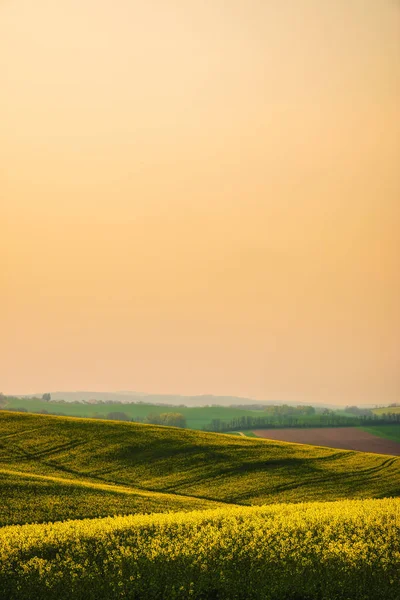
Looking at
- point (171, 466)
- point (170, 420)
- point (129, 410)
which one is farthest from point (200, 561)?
point (129, 410)

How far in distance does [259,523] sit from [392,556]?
507 cm

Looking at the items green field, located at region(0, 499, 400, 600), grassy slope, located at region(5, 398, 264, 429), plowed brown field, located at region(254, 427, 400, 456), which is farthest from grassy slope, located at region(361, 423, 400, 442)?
green field, located at region(0, 499, 400, 600)

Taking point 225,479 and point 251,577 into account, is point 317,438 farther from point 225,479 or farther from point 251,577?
point 251,577

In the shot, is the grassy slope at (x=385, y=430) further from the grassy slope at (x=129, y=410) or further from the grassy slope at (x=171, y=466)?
the grassy slope at (x=129, y=410)

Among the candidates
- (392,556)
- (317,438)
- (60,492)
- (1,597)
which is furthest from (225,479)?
(317,438)

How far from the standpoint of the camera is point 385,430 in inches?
4407

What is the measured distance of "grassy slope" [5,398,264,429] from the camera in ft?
539

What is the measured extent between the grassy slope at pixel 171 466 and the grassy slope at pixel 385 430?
55.3 metres

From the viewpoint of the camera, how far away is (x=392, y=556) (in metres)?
21.9

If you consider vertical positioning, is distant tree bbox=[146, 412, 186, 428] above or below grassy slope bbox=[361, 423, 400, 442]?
below

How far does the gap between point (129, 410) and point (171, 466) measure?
128 metres

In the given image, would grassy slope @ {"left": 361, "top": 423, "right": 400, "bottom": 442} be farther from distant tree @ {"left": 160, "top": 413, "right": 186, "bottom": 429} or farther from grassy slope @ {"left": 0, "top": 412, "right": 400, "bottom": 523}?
grassy slope @ {"left": 0, "top": 412, "right": 400, "bottom": 523}

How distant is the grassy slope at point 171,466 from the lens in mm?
35656

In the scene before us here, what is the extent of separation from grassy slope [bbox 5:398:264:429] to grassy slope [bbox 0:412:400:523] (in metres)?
106
